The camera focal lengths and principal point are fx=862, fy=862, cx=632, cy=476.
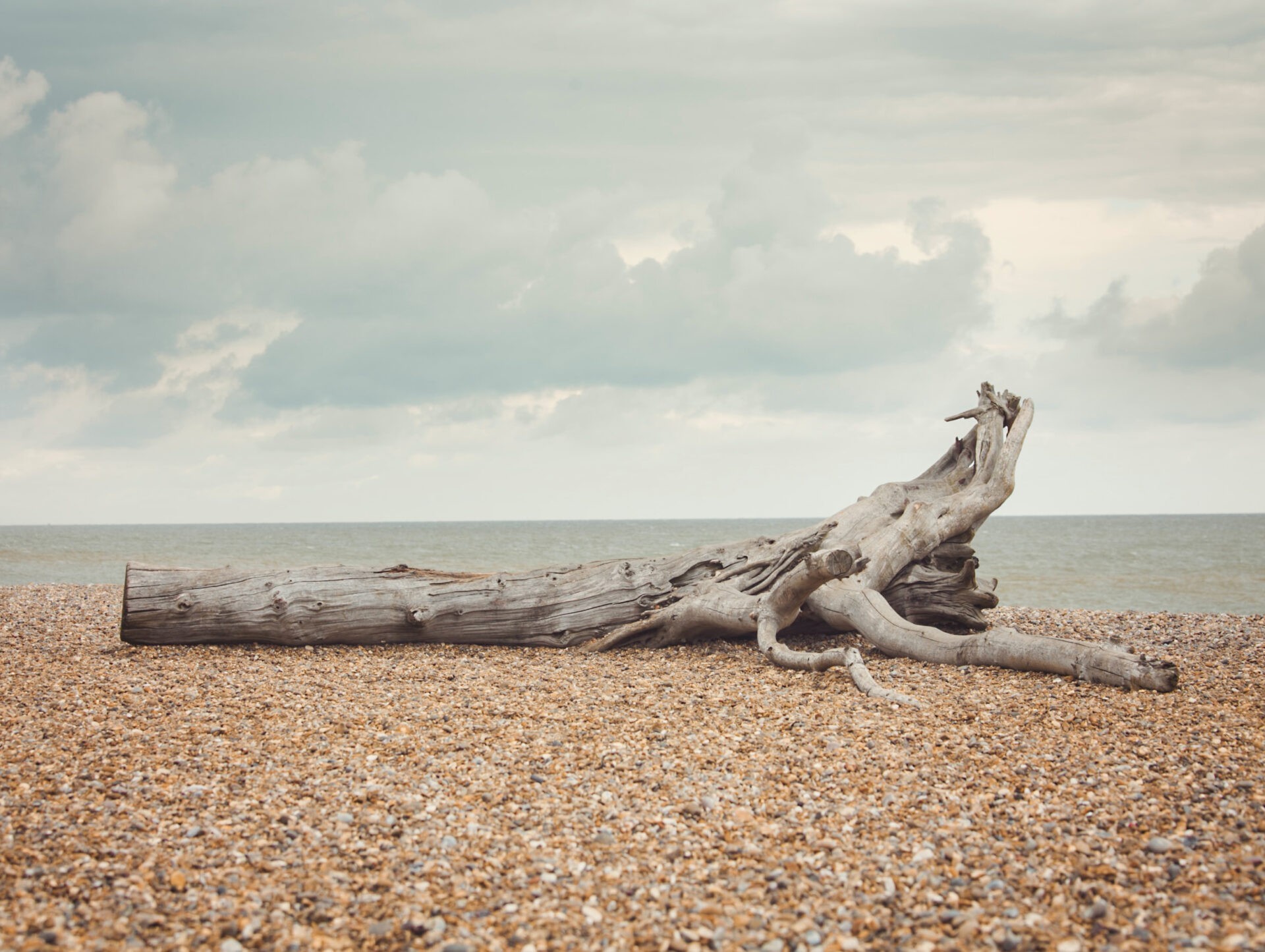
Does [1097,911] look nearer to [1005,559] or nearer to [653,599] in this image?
[653,599]

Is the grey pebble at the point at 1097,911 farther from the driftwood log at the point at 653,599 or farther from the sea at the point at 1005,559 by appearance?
the sea at the point at 1005,559

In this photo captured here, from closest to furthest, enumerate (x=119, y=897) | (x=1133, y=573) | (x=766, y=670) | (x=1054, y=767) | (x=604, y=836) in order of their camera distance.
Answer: (x=119, y=897) < (x=604, y=836) < (x=1054, y=767) < (x=766, y=670) < (x=1133, y=573)

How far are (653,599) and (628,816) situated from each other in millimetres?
5829

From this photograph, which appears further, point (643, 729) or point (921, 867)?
point (643, 729)

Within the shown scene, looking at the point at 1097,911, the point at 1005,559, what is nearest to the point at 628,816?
the point at 1097,911

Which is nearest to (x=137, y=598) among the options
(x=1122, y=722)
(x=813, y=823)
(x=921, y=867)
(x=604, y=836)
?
(x=604, y=836)

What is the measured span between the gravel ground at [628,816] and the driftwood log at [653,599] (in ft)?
5.48

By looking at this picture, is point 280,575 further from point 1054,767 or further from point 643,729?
point 1054,767

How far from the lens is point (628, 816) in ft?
16.1

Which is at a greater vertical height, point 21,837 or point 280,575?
point 280,575

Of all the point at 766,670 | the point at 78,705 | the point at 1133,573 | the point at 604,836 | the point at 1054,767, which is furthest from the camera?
the point at 1133,573

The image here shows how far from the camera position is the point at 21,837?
4.54 m

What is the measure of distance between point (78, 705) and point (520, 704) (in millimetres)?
3671

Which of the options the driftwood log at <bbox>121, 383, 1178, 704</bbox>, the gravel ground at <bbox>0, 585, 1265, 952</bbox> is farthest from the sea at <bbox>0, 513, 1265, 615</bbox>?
the gravel ground at <bbox>0, 585, 1265, 952</bbox>
